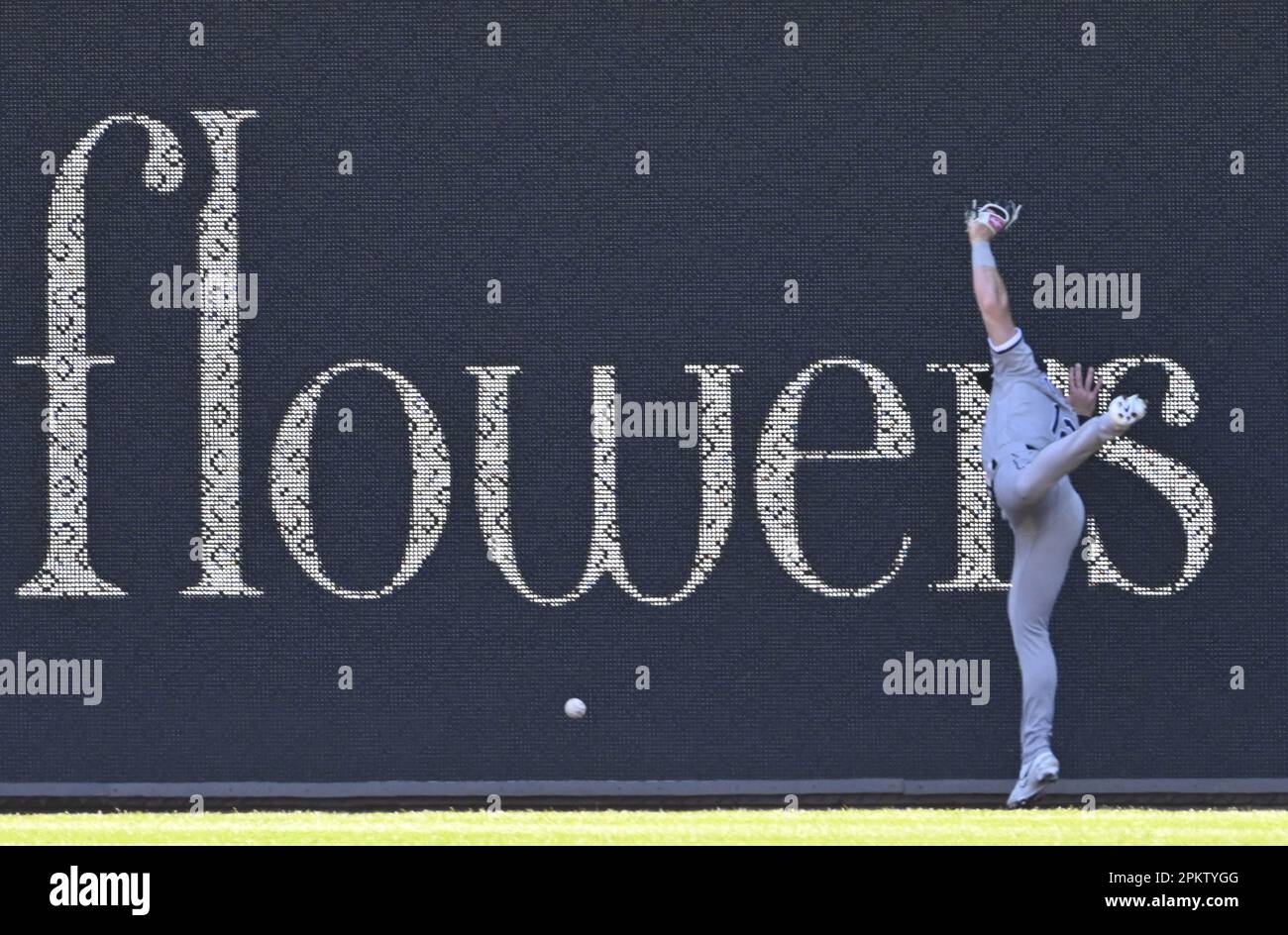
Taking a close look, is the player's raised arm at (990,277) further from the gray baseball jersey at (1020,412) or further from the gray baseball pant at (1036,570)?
the gray baseball pant at (1036,570)

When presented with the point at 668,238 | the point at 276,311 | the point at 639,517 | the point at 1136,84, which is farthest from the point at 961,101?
the point at 276,311

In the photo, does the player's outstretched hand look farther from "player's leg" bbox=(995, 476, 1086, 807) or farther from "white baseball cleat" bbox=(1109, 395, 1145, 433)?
"white baseball cleat" bbox=(1109, 395, 1145, 433)

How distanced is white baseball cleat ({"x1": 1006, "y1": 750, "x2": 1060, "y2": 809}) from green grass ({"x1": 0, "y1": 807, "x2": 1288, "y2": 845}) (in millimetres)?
163

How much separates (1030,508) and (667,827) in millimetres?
2168

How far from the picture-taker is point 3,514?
1052cm

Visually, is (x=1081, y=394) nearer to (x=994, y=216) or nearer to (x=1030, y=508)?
(x=1030, y=508)

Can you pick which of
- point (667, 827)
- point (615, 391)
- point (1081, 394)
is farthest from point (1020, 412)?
point (667, 827)

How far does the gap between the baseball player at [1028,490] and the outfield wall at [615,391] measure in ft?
1.55

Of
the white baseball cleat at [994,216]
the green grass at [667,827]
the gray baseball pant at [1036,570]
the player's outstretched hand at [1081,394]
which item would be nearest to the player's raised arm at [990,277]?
the white baseball cleat at [994,216]

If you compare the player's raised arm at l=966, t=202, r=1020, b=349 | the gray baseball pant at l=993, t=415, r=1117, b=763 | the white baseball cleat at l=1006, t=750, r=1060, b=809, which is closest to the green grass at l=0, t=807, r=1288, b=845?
the white baseball cleat at l=1006, t=750, r=1060, b=809

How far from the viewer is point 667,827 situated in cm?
990

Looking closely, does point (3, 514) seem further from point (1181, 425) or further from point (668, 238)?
point (1181, 425)

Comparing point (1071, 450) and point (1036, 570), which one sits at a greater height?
point (1071, 450)

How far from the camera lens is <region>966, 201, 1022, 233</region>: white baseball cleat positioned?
10.0 m
